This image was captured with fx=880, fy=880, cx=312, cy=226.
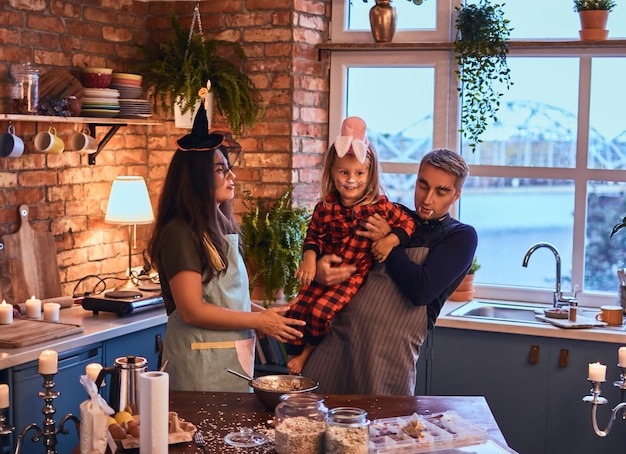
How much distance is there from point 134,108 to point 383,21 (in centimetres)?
139

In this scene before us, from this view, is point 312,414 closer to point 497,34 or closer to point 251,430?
point 251,430

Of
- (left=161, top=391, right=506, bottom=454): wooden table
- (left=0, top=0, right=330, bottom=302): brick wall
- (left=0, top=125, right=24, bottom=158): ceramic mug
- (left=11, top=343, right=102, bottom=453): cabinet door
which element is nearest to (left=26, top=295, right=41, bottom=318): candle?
(left=11, top=343, right=102, bottom=453): cabinet door

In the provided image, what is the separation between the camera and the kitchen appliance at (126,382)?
2318mm

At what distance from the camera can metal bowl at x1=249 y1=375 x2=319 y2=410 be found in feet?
8.24

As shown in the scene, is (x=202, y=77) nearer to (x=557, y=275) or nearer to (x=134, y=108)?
(x=134, y=108)

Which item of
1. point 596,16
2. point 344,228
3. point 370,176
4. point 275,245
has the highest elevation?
point 596,16

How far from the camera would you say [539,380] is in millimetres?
4078

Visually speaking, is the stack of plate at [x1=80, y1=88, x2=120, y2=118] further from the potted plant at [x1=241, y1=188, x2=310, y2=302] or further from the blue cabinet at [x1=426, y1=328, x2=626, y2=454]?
the blue cabinet at [x1=426, y1=328, x2=626, y2=454]

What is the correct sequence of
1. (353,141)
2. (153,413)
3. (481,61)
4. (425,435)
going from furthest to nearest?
1. (481,61)
2. (353,141)
3. (425,435)
4. (153,413)

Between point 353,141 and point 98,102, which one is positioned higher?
point 98,102

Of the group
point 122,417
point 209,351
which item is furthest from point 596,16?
point 122,417

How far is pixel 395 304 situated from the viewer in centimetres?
288

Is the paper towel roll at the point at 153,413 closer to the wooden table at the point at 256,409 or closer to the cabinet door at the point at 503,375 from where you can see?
the wooden table at the point at 256,409

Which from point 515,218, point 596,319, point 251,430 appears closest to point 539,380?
point 596,319
